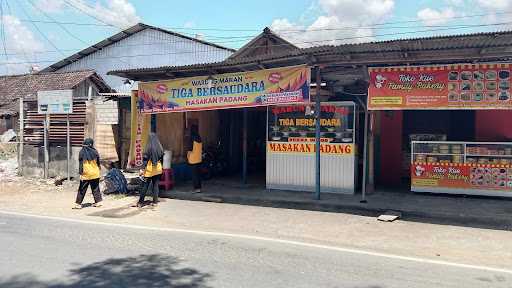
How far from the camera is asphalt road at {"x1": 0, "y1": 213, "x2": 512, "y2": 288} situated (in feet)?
16.9

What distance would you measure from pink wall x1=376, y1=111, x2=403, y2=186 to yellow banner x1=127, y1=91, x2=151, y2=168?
6.45 meters

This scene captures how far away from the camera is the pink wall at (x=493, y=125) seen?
1170 cm

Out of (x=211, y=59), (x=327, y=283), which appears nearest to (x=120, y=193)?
(x=327, y=283)

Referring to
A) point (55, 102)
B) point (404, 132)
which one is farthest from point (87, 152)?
point (404, 132)

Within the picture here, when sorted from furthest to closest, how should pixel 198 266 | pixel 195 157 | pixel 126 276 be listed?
pixel 195 157 → pixel 198 266 → pixel 126 276

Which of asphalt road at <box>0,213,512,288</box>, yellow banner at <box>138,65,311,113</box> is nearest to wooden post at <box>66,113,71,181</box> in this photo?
yellow banner at <box>138,65,311,113</box>

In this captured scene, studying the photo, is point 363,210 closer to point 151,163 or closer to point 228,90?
point 228,90

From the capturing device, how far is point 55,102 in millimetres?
13859

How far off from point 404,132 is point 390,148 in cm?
57

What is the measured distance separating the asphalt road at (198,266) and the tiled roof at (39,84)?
25209mm

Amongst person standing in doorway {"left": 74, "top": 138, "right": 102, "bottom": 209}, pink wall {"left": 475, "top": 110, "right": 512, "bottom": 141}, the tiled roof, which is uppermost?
the tiled roof

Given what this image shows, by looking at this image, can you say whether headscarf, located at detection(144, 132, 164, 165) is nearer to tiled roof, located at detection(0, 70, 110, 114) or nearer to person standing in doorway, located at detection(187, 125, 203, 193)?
person standing in doorway, located at detection(187, 125, 203, 193)

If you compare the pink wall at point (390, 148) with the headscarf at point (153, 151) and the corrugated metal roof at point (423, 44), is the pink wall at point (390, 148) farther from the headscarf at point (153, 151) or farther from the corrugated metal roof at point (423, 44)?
the headscarf at point (153, 151)

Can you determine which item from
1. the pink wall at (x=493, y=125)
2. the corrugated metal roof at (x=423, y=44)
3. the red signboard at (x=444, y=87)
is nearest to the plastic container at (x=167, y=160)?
the corrugated metal roof at (x=423, y=44)
